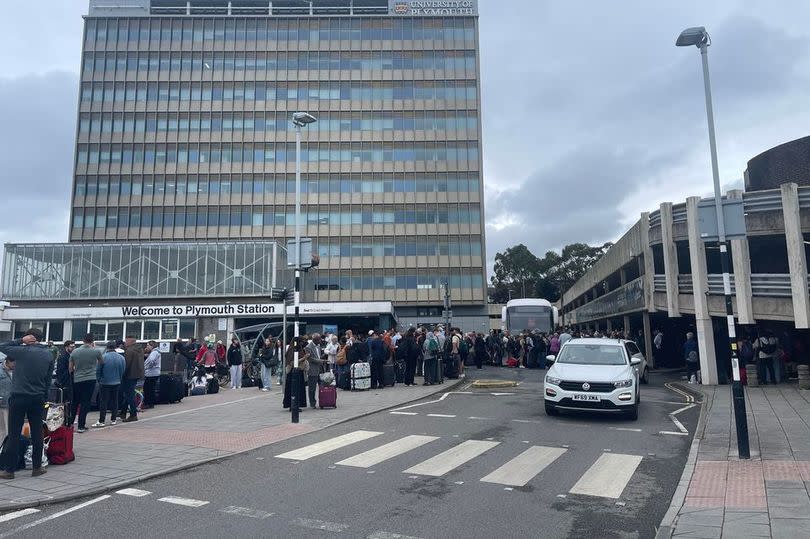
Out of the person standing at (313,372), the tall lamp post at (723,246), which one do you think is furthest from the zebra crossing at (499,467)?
the person standing at (313,372)

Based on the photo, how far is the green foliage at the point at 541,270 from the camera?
99562 millimetres

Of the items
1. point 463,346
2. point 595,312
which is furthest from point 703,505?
point 595,312

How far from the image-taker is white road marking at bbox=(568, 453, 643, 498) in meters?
6.71

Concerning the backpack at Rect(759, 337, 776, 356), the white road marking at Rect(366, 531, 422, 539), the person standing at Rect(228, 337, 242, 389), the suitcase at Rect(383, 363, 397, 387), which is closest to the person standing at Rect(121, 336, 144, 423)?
the person standing at Rect(228, 337, 242, 389)

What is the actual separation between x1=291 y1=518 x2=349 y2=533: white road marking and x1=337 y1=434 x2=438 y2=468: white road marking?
93.7 inches

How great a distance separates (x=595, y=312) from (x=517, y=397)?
2956 centimetres

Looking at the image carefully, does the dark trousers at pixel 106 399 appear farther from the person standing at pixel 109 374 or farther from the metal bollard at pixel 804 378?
the metal bollard at pixel 804 378

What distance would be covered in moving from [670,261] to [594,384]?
12076 mm

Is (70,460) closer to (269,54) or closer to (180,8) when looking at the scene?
(269,54)

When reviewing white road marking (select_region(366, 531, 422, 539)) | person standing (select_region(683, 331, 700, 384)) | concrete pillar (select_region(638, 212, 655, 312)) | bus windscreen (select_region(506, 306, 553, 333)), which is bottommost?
white road marking (select_region(366, 531, 422, 539))

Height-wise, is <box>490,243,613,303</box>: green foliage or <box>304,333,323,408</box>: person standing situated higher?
<box>490,243,613,303</box>: green foliage

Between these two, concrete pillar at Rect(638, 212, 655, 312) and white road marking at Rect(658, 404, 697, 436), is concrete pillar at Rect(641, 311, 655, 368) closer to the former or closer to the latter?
concrete pillar at Rect(638, 212, 655, 312)

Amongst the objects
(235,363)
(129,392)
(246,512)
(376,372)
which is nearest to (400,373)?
(376,372)

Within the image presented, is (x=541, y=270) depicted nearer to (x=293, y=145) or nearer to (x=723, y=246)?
(x=293, y=145)
